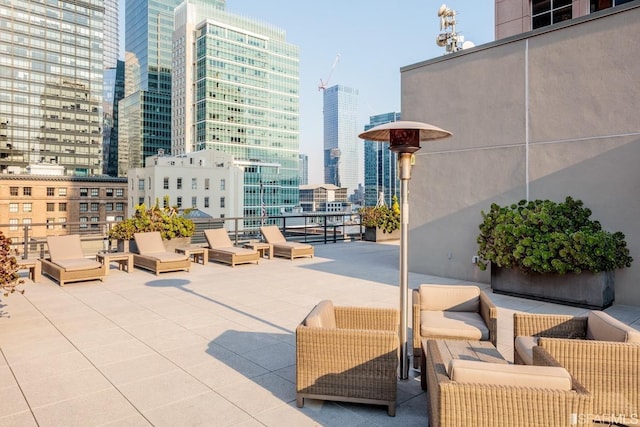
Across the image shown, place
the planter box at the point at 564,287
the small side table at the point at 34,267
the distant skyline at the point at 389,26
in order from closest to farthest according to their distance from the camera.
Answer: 1. the planter box at the point at 564,287
2. the small side table at the point at 34,267
3. the distant skyline at the point at 389,26

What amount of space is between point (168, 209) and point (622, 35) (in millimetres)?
10364

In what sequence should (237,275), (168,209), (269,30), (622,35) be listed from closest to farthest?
(622,35)
(237,275)
(168,209)
(269,30)

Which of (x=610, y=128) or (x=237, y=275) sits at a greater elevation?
A: (x=610, y=128)

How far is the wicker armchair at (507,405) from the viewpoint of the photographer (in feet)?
7.06

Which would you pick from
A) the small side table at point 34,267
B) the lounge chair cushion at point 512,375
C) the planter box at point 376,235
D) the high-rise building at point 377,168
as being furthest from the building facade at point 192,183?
the lounge chair cushion at point 512,375

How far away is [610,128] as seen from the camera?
6.98 m

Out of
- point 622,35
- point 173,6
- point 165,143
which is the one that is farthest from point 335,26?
point 173,6

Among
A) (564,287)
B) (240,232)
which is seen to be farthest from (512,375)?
(240,232)

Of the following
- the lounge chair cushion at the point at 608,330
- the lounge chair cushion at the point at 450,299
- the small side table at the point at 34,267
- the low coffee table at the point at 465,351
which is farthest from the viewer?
the small side table at the point at 34,267

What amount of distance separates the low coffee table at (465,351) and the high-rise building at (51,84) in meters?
100.0

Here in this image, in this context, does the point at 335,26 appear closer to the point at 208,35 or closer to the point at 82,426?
the point at 82,426

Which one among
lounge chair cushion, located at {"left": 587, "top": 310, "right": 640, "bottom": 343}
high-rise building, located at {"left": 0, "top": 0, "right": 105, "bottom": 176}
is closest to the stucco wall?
lounge chair cushion, located at {"left": 587, "top": 310, "right": 640, "bottom": 343}

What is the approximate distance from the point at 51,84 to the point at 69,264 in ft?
343

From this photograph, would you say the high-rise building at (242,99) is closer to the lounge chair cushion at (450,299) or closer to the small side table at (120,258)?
the small side table at (120,258)
